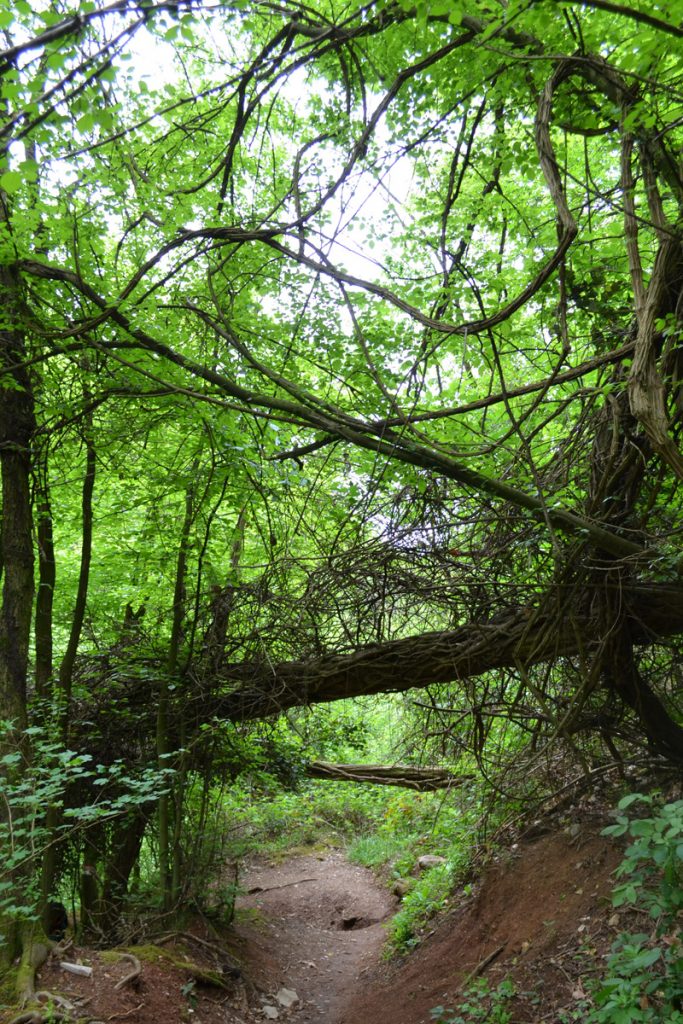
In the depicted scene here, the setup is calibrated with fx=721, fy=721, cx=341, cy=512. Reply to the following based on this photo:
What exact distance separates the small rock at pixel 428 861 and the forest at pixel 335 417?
8.50 ft

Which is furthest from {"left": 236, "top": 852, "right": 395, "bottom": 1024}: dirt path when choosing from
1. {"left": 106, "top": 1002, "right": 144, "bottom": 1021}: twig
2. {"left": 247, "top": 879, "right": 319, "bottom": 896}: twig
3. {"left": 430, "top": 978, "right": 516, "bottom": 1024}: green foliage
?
{"left": 106, "top": 1002, "right": 144, "bottom": 1021}: twig

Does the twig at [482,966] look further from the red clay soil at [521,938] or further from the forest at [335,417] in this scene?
the forest at [335,417]

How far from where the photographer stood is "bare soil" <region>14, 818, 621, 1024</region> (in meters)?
4.71

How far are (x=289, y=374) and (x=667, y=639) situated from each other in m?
3.32

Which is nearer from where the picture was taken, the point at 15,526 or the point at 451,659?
the point at 451,659

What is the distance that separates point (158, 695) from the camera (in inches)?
272

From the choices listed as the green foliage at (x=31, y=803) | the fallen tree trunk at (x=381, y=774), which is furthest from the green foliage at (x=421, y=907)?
the green foliage at (x=31, y=803)

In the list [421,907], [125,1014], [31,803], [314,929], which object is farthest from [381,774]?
[31,803]

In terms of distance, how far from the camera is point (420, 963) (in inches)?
249

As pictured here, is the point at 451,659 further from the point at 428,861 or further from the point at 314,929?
the point at 314,929

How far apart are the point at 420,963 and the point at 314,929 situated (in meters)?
3.34

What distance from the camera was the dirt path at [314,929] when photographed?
22.5ft

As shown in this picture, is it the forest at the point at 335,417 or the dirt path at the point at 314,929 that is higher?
the forest at the point at 335,417

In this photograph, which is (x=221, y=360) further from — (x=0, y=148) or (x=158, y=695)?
→ (x=158, y=695)
